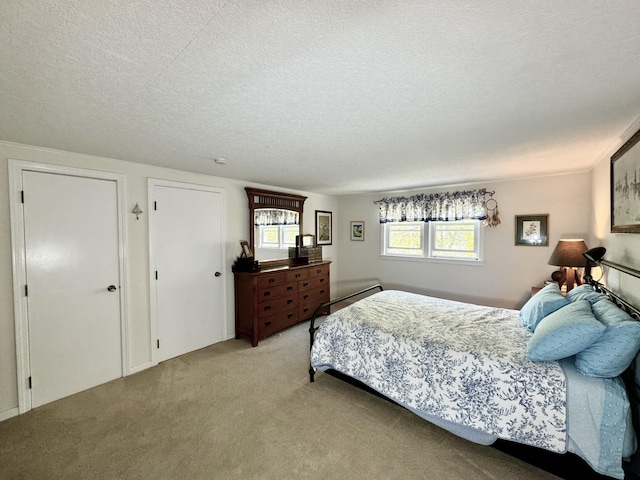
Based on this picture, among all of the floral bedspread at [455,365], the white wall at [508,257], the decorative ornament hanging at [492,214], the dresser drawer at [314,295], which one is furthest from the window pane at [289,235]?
the decorative ornament hanging at [492,214]

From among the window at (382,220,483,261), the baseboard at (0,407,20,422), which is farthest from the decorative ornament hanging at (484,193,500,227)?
the baseboard at (0,407,20,422)

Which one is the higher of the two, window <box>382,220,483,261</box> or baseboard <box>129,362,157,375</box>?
window <box>382,220,483,261</box>

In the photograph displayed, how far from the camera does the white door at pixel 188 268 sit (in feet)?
10.0

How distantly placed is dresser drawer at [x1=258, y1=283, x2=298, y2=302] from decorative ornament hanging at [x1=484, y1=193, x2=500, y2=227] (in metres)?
3.03

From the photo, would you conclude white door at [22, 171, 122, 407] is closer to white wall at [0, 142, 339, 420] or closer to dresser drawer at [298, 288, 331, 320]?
white wall at [0, 142, 339, 420]

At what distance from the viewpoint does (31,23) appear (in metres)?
0.91

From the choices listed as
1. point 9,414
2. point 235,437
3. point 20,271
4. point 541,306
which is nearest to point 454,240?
point 541,306

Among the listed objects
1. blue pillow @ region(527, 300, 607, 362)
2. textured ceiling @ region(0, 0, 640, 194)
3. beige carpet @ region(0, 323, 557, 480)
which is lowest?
beige carpet @ region(0, 323, 557, 480)

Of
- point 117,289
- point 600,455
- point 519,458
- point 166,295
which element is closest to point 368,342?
point 519,458

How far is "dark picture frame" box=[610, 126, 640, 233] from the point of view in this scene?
1.77 m

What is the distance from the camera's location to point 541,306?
2146mm

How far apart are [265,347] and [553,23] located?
3.66 meters

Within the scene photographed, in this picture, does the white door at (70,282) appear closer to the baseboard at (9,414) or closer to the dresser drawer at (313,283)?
Result: the baseboard at (9,414)

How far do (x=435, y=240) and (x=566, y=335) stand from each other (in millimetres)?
2966
